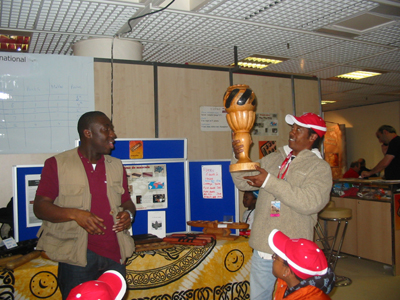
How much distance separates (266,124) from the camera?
3883 millimetres

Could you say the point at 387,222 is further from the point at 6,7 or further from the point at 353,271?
the point at 6,7

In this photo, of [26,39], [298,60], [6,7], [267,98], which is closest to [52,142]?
[6,7]

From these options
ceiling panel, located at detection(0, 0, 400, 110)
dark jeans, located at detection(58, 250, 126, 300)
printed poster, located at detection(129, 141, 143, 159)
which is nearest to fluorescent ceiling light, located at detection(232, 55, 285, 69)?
ceiling panel, located at detection(0, 0, 400, 110)

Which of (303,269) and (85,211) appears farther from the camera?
(85,211)

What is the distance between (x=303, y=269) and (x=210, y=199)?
1740 mm

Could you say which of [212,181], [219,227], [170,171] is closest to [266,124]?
[212,181]

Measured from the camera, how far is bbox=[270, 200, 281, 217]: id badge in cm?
194

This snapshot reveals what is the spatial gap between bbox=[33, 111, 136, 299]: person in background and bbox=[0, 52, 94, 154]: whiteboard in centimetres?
116

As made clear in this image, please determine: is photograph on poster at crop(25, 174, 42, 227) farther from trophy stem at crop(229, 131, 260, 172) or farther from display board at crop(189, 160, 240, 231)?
trophy stem at crop(229, 131, 260, 172)

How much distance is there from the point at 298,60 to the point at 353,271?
9.68ft

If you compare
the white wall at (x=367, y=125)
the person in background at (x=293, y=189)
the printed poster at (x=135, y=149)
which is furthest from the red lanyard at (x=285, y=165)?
the white wall at (x=367, y=125)

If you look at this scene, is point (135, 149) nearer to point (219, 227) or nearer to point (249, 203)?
point (219, 227)

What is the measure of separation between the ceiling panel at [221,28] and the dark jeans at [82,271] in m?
2.05

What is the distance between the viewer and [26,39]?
3.75 meters
